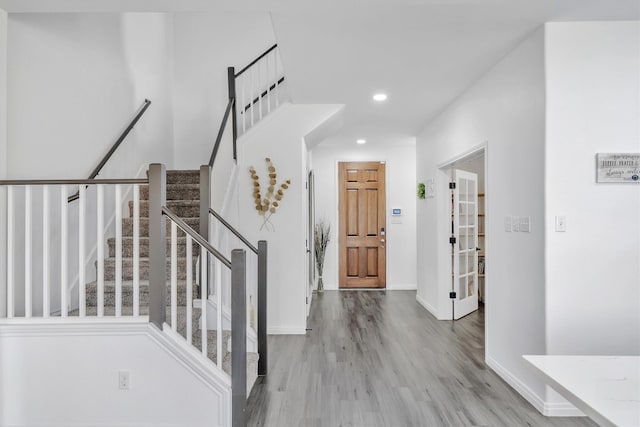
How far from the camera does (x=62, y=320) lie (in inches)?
91.6

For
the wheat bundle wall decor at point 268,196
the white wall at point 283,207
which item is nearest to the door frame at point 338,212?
the white wall at point 283,207

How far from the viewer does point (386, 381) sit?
3.10 metres

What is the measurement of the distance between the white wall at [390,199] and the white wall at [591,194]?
14.8 ft

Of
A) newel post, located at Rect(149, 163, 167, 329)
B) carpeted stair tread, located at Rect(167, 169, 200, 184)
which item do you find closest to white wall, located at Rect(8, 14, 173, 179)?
carpeted stair tread, located at Rect(167, 169, 200, 184)

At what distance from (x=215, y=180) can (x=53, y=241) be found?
1935 millimetres

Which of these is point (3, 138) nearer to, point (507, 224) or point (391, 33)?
point (391, 33)

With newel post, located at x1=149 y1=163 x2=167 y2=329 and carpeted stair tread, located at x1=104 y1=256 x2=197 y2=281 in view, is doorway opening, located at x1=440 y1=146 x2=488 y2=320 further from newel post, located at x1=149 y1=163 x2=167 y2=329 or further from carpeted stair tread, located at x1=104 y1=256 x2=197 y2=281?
newel post, located at x1=149 y1=163 x2=167 y2=329

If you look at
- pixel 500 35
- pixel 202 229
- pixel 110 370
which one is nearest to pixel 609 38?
pixel 500 35

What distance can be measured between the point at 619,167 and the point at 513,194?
0.66 m

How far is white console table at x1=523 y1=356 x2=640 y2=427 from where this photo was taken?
1011 millimetres

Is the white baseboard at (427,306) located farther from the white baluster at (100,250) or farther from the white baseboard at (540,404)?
the white baluster at (100,250)

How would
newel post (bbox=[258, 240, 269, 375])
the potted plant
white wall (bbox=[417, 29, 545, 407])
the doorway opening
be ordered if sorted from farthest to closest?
the potted plant, the doorway opening, newel post (bbox=[258, 240, 269, 375]), white wall (bbox=[417, 29, 545, 407])

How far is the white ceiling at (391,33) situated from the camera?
2.43 meters

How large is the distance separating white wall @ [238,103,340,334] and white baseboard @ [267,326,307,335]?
0.04 feet
